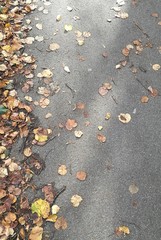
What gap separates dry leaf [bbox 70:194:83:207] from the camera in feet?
10.2

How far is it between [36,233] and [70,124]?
4.43ft

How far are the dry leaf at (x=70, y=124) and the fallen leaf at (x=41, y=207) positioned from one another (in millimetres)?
962

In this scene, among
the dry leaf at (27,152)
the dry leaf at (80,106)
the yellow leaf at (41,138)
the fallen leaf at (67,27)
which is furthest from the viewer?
the fallen leaf at (67,27)

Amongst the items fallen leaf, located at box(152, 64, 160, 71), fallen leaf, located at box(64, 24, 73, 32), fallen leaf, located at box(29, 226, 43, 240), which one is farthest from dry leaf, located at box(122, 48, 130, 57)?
fallen leaf, located at box(29, 226, 43, 240)

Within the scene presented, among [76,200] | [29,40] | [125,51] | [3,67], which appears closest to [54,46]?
[29,40]

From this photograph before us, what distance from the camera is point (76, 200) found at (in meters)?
3.14

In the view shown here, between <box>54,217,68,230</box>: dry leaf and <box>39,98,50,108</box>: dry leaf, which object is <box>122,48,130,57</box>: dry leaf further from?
<box>54,217,68,230</box>: dry leaf

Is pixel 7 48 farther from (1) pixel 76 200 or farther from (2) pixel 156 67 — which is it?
(1) pixel 76 200

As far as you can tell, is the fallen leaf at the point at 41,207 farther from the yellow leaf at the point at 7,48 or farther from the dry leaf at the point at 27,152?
the yellow leaf at the point at 7,48

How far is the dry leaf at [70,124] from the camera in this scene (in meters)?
3.66

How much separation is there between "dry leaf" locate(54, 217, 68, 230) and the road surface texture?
4 cm

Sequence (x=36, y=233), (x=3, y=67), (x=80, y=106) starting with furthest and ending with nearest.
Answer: (x=3, y=67) → (x=80, y=106) → (x=36, y=233)

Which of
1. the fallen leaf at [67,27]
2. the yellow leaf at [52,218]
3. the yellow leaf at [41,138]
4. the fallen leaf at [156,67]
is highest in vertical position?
the fallen leaf at [67,27]

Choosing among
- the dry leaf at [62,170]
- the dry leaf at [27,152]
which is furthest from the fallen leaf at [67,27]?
the dry leaf at [62,170]
